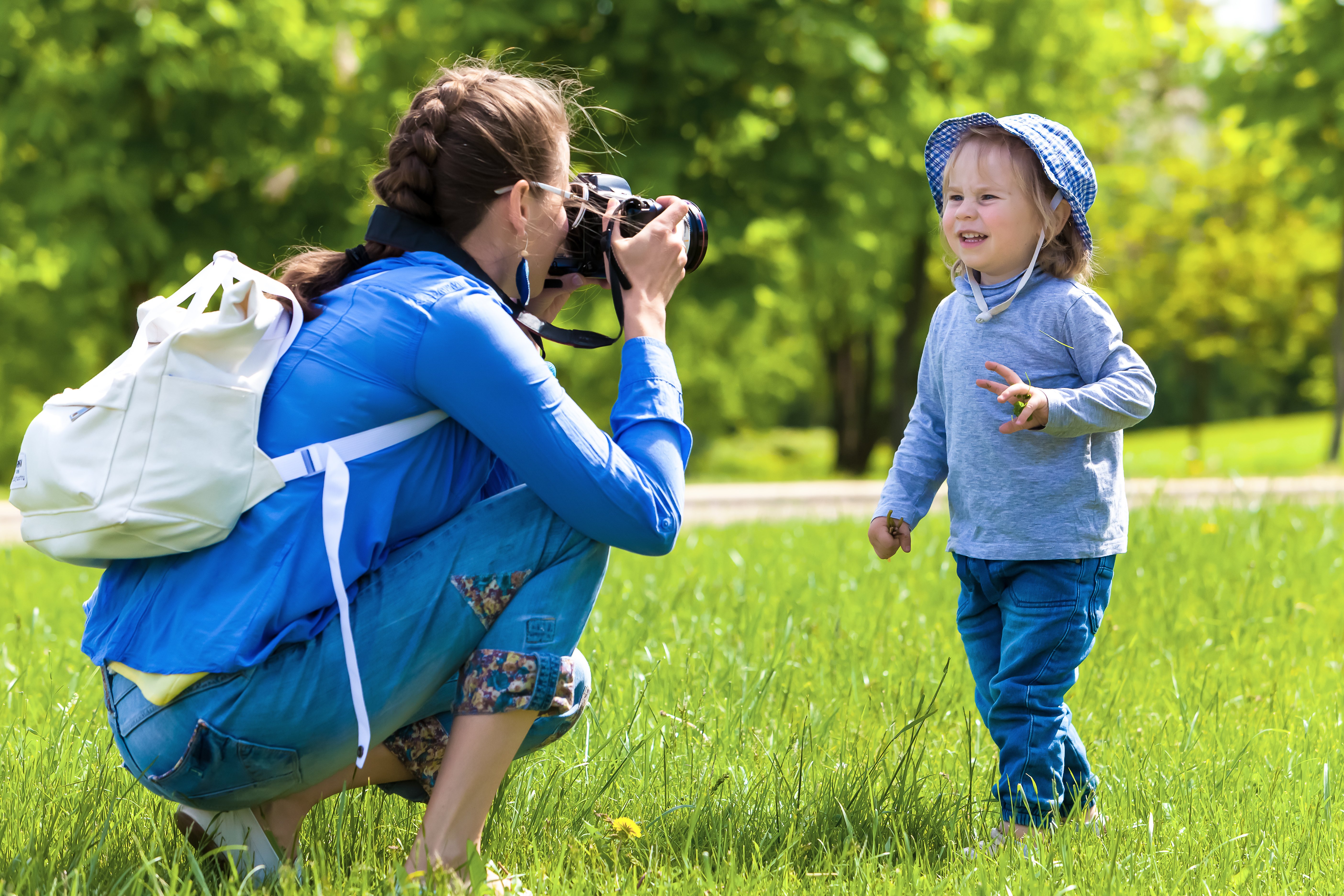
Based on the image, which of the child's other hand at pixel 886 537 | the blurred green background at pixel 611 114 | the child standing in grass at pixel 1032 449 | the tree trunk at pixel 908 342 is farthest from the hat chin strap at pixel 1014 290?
the tree trunk at pixel 908 342

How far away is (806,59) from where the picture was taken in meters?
9.82

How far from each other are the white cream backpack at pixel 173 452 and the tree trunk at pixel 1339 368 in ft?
53.7

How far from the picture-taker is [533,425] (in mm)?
1897

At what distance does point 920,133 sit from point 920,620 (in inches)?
298

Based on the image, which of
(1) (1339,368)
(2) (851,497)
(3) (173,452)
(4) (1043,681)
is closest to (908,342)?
(1) (1339,368)

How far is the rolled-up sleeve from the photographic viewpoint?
1.89 meters

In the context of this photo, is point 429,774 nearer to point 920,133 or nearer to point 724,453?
point 920,133

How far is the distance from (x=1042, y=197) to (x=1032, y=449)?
50 centimetres

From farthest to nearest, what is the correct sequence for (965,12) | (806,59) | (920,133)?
(965,12)
(920,133)
(806,59)

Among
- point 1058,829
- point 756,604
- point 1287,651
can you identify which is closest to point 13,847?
point 1058,829

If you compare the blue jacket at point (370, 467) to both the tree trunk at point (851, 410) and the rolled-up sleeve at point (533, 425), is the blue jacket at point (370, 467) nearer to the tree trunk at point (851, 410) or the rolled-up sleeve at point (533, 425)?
the rolled-up sleeve at point (533, 425)

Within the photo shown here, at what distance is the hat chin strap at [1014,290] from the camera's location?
2389 millimetres

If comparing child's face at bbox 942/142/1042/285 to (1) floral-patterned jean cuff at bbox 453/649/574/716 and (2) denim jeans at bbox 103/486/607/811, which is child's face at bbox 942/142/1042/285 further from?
(1) floral-patterned jean cuff at bbox 453/649/574/716

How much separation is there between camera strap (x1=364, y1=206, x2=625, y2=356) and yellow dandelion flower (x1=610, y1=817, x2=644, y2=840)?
0.84 m
